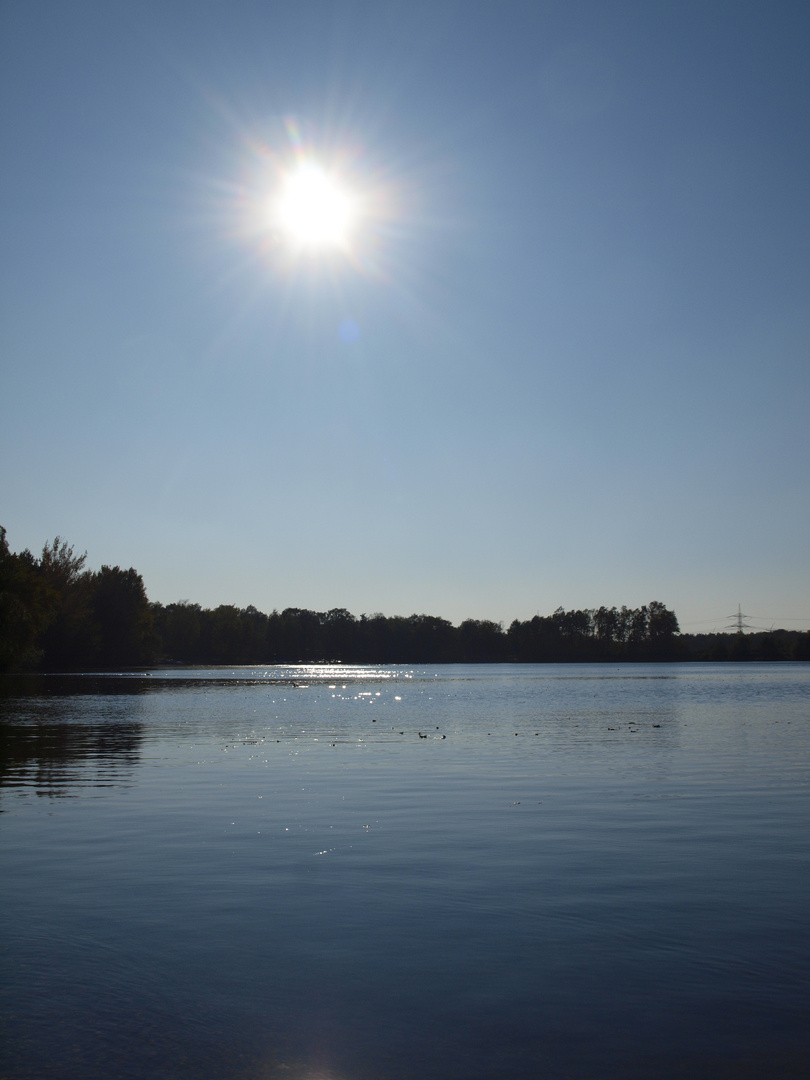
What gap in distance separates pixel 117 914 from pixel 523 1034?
613cm

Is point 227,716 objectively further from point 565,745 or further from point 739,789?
point 739,789

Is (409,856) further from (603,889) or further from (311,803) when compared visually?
(311,803)

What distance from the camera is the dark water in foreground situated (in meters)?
7.46

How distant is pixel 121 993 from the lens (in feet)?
28.2

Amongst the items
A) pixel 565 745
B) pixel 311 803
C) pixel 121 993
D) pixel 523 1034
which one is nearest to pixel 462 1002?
pixel 523 1034

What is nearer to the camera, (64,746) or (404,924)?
(404,924)

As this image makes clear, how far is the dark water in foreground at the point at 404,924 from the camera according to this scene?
294 inches

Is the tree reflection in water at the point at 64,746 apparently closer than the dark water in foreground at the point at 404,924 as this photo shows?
No

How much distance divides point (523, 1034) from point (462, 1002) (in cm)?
90

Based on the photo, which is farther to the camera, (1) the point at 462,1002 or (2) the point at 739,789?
(2) the point at 739,789

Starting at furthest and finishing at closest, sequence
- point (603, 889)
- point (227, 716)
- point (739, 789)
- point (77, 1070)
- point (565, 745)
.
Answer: point (227, 716) → point (565, 745) → point (739, 789) → point (603, 889) → point (77, 1070)

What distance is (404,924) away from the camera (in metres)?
11.0

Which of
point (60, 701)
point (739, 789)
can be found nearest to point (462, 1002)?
point (739, 789)

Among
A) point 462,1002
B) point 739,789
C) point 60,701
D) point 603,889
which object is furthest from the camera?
point 60,701
